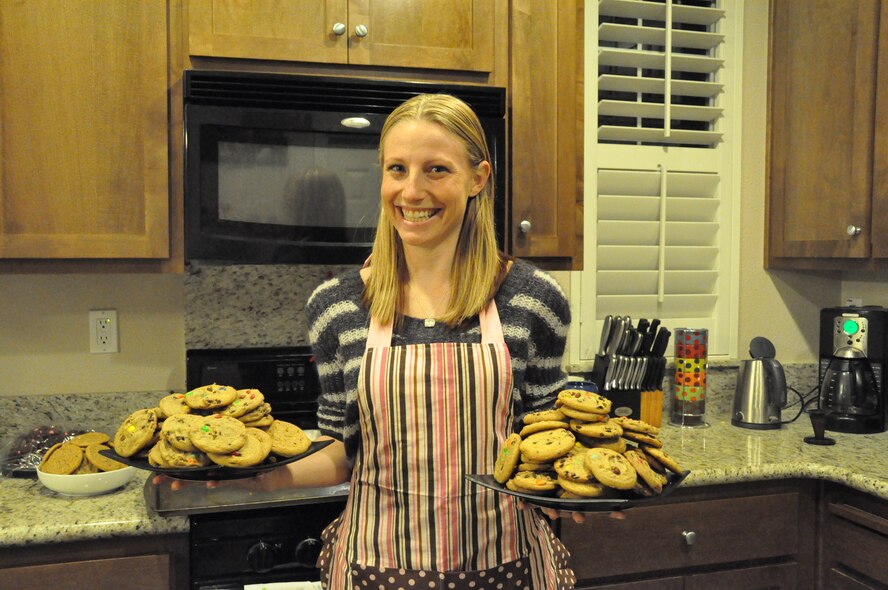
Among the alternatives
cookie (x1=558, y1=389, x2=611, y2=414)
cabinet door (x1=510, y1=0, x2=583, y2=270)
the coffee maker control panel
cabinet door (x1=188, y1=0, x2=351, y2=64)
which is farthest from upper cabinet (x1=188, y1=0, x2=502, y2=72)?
the coffee maker control panel

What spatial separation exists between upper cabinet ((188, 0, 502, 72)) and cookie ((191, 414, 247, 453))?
950mm

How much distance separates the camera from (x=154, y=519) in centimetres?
157

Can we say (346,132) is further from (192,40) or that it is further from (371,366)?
(371,366)

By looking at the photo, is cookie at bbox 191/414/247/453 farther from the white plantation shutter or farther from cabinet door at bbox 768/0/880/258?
cabinet door at bbox 768/0/880/258

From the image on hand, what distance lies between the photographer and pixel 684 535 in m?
1.89

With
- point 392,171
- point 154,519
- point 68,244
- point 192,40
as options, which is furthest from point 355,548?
point 192,40

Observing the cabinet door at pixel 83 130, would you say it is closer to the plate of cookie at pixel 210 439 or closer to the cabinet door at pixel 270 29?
the cabinet door at pixel 270 29

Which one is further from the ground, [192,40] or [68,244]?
[192,40]

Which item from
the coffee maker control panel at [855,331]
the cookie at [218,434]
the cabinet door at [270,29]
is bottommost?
the cookie at [218,434]

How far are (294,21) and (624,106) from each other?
3.86 feet

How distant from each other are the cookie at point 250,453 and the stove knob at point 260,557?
18.8 inches

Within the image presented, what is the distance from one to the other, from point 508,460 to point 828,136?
1.79m

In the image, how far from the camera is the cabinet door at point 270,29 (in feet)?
5.85

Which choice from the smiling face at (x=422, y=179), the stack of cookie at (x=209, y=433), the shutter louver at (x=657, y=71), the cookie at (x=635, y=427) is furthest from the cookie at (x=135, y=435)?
the shutter louver at (x=657, y=71)
